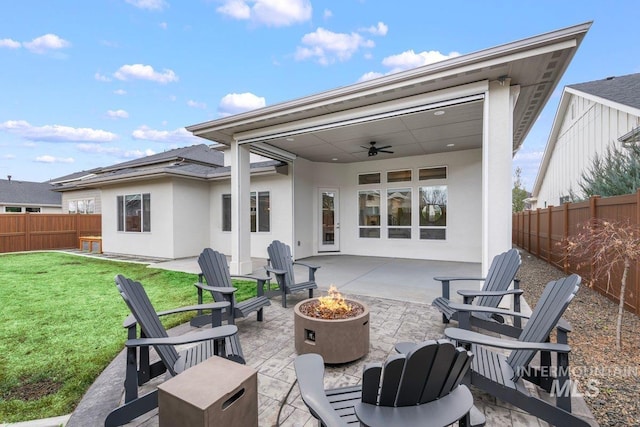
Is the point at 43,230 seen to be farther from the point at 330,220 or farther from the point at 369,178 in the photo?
the point at 369,178

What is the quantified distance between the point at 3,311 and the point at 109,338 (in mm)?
2554

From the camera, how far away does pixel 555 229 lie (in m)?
7.43

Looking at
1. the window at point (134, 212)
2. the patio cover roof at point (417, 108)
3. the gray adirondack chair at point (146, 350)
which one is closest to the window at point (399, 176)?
the patio cover roof at point (417, 108)

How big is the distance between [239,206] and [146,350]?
5079 millimetres

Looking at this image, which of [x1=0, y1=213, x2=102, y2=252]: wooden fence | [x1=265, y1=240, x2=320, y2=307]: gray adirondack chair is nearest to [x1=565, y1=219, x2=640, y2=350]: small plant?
[x1=265, y1=240, x2=320, y2=307]: gray adirondack chair

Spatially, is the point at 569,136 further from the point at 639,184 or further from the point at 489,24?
the point at 639,184

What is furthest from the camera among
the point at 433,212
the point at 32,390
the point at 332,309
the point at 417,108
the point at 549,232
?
the point at 433,212

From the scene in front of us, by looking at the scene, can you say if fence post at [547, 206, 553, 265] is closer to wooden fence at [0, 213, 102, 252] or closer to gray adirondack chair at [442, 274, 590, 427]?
gray adirondack chair at [442, 274, 590, 427]

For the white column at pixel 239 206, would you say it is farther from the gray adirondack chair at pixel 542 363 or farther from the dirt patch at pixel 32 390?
the gray adirondack chair at pixel 542 363

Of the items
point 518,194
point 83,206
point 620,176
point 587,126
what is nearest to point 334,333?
point 620,176

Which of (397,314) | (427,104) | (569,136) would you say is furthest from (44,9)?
(569,136)

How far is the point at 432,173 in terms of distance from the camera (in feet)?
29.3

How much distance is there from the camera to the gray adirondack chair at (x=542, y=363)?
1.82m

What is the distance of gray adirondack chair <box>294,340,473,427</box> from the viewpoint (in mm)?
1115
